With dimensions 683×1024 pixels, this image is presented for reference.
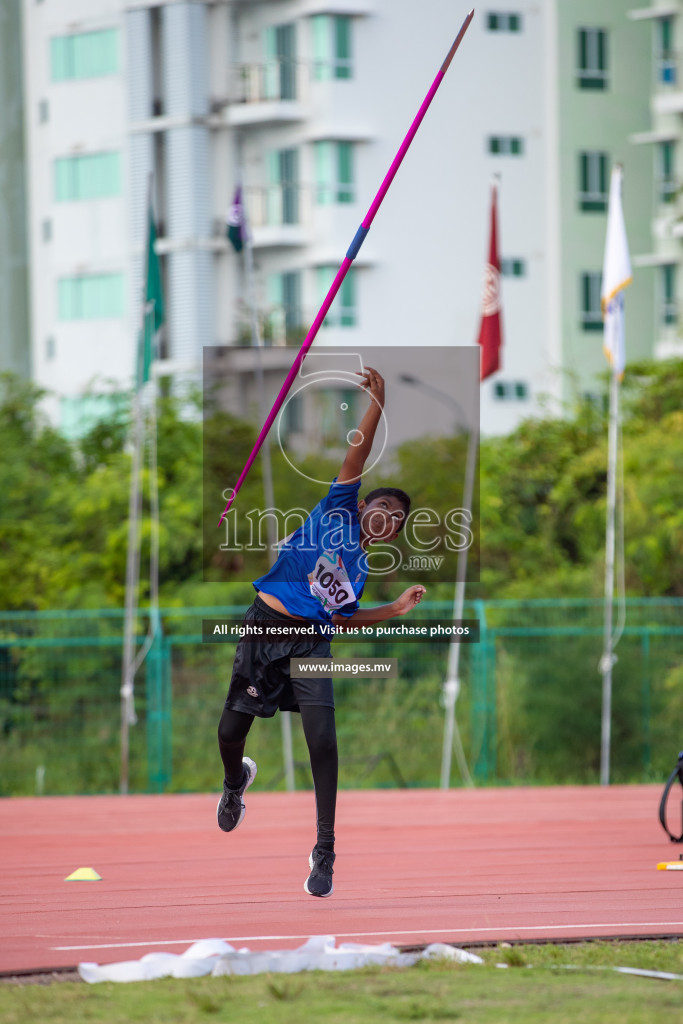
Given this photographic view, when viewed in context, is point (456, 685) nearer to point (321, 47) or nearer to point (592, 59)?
point (321, 47)

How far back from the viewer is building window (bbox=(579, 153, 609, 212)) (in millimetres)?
45094

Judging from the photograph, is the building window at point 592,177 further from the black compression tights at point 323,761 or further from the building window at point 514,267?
the black compression tights at point 323,761

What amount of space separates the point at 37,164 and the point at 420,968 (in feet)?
139

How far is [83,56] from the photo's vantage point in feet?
148

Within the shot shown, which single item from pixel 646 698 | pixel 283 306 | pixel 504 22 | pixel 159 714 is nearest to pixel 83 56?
pixel 283 306

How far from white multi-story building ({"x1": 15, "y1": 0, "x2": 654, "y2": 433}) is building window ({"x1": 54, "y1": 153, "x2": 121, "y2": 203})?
0.05 metres

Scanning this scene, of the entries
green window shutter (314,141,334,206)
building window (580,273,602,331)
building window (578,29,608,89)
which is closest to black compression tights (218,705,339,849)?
green window shutter (314,141,334,206)

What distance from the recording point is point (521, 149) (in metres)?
45.0

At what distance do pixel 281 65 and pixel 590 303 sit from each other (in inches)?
402

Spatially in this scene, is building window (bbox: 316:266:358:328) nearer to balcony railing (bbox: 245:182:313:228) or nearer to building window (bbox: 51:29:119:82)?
balcony railing (bbox: 245:182:313:228)

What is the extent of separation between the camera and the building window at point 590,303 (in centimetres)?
4500

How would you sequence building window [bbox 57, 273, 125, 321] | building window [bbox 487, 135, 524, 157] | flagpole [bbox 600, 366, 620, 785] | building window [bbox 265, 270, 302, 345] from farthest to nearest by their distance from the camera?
building window [bbox 57, 273, 125, 321], building window [bbox 487, 135, 524, 157], building window [bbox 265, 270, 302, 345], flagpole [bbox 600, 366, 620, 785]

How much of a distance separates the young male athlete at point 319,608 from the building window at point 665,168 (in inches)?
1480

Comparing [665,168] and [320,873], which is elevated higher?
[665,168]
